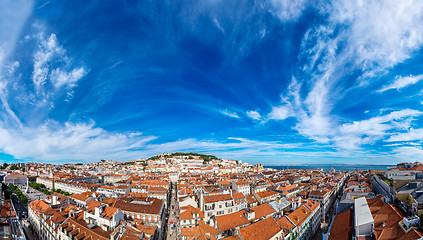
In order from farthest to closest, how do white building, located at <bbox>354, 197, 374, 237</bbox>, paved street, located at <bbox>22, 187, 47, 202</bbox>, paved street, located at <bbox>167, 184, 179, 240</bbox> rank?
1. paved street, located at <bbox>22, 187, 47, 202</bbox>
2. paved street, located at <bbox>167, 184, 179, 240</bbox>
3. white building, located at <bbox>354, 197, 374, 237</bbox>

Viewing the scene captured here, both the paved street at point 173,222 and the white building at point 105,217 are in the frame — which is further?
the paved street at point 173,222

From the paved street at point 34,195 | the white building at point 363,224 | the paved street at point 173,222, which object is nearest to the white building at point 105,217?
the paved street at point 173,222

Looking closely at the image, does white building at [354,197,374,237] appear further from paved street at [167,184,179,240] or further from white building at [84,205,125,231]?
white building at [84,205,125,231]

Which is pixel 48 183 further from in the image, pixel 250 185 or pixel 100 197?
pixel 250 185

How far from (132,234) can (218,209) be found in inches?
574

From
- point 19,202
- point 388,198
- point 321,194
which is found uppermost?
point 388,198

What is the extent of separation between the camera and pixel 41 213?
98.3 feet

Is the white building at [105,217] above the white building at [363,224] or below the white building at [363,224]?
below

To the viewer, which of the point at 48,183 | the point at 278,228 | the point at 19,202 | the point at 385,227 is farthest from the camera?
the point at 48,183

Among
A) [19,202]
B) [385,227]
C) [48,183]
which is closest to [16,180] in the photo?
[48,183]

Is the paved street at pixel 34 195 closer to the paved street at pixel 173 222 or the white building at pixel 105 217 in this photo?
the paved street at pixel 173 222

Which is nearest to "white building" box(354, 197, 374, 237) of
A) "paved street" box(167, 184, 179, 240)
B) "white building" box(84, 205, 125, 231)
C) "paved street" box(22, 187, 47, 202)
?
"paved street" box(167, 184, 179, 240)

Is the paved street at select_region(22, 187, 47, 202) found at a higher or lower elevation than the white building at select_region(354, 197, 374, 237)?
lower

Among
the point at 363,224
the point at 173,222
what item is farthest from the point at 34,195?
the point at 363,224
